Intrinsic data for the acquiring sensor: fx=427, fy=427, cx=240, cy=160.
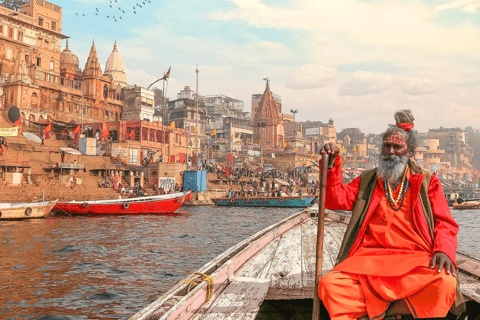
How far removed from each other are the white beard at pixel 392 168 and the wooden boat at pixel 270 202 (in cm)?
3443

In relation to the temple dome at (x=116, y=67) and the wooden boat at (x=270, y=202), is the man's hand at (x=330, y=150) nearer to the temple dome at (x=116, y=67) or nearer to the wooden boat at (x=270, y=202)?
the wooden boat at (x=270, y=202)

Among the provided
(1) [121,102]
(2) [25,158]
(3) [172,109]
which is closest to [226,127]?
(3) [172,109]

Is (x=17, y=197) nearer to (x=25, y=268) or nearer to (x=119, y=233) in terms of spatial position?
(x=119, y=233)

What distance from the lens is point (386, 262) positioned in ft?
9.78

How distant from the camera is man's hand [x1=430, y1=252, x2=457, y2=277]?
285cm

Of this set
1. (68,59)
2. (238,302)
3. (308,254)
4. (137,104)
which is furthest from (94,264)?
(68,59)

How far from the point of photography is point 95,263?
1059cm

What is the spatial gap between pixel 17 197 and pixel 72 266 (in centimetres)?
1945

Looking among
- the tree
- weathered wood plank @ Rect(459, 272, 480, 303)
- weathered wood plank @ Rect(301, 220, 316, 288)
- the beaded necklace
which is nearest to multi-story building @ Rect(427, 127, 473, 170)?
the tree

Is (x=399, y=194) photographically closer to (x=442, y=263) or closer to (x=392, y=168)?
(x=392, y=168)

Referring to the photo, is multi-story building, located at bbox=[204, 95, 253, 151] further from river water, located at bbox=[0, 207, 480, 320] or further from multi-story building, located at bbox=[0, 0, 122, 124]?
river water, located at bbox=[0, 207, 480, 320]

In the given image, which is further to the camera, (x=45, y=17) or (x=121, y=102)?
(x=121, y=102)

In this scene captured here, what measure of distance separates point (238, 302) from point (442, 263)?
5.35 ft

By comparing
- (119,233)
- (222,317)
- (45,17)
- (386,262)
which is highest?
(45,17)
